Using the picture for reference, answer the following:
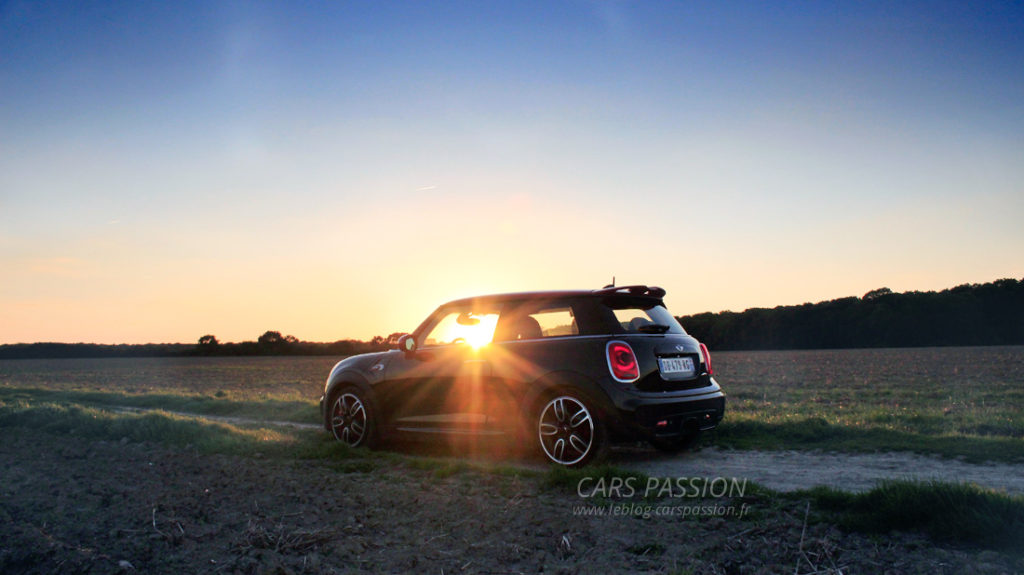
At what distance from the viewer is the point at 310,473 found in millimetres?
5762

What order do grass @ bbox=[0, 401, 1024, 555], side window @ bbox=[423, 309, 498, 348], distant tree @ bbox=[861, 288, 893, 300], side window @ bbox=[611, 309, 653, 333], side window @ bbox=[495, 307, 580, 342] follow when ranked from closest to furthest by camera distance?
grass @ bbox=[0, 401, 1024, 555] < side window @ bbox=[611, 309, 653, 333] < side window @ bbox=[495, 307, 580, 342] < side window @ bbox=[423, 309, 498, 348] < distant tree @ bbox=[861, 288, 893, 300]

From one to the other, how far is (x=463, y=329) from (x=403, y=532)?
319 cm

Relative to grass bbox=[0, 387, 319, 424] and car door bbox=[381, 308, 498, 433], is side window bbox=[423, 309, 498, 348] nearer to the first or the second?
car door bbox=[381, 308, 498, 433]

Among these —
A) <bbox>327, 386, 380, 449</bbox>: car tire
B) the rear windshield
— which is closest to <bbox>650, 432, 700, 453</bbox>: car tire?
the rear windshield

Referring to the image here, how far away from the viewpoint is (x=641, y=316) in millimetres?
6516

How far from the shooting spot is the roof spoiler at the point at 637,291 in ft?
21.1

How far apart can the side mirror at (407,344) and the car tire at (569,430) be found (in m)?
1.79

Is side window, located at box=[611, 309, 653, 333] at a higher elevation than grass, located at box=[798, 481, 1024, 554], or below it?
higher

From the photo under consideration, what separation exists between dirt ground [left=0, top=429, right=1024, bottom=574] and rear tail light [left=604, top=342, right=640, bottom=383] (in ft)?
4.24

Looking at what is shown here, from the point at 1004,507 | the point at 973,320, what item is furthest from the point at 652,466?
the point at 973,320

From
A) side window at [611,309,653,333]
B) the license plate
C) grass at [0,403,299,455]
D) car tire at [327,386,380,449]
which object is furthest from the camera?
car tire at [327,386,380,449]

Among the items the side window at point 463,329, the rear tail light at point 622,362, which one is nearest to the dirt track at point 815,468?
the rear tail light at point 622,362

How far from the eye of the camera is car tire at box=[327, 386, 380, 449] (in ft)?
24.2

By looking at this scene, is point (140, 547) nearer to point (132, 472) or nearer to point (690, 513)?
point (132, 472)
